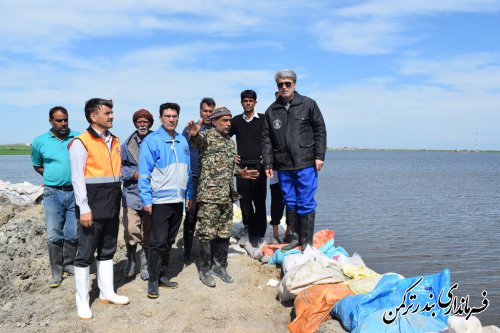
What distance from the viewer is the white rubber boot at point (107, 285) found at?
4.92 metres

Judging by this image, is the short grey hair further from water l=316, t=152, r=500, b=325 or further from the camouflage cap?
water l=316, t=152, r=500, b=325

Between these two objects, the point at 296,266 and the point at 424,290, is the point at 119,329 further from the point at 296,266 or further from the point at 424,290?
the point at 424,290

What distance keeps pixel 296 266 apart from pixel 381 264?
439 centimetres

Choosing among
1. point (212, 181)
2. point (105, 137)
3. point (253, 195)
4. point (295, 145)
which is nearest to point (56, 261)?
point (105, 137)

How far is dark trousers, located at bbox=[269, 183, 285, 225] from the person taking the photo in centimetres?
678

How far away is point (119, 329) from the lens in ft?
14.6

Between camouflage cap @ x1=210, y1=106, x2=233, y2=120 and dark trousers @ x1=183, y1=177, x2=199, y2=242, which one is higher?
camouflage cap @ x1=210, y1=106, x2=233, y2=120

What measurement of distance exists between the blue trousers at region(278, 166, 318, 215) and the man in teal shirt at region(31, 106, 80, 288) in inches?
110

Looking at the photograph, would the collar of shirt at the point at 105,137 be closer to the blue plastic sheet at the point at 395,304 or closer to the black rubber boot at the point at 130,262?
the black rubber boot at the point at 130,262

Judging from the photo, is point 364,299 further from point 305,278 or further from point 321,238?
point 321,238

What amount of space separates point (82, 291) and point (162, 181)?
1440 millimetres

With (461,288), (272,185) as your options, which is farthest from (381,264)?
(272,185)

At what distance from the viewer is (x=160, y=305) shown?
4.96 m

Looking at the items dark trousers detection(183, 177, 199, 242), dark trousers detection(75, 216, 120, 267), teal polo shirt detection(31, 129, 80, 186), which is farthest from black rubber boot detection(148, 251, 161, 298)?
teal polo shirt detection(31, 129, 80, 186)
